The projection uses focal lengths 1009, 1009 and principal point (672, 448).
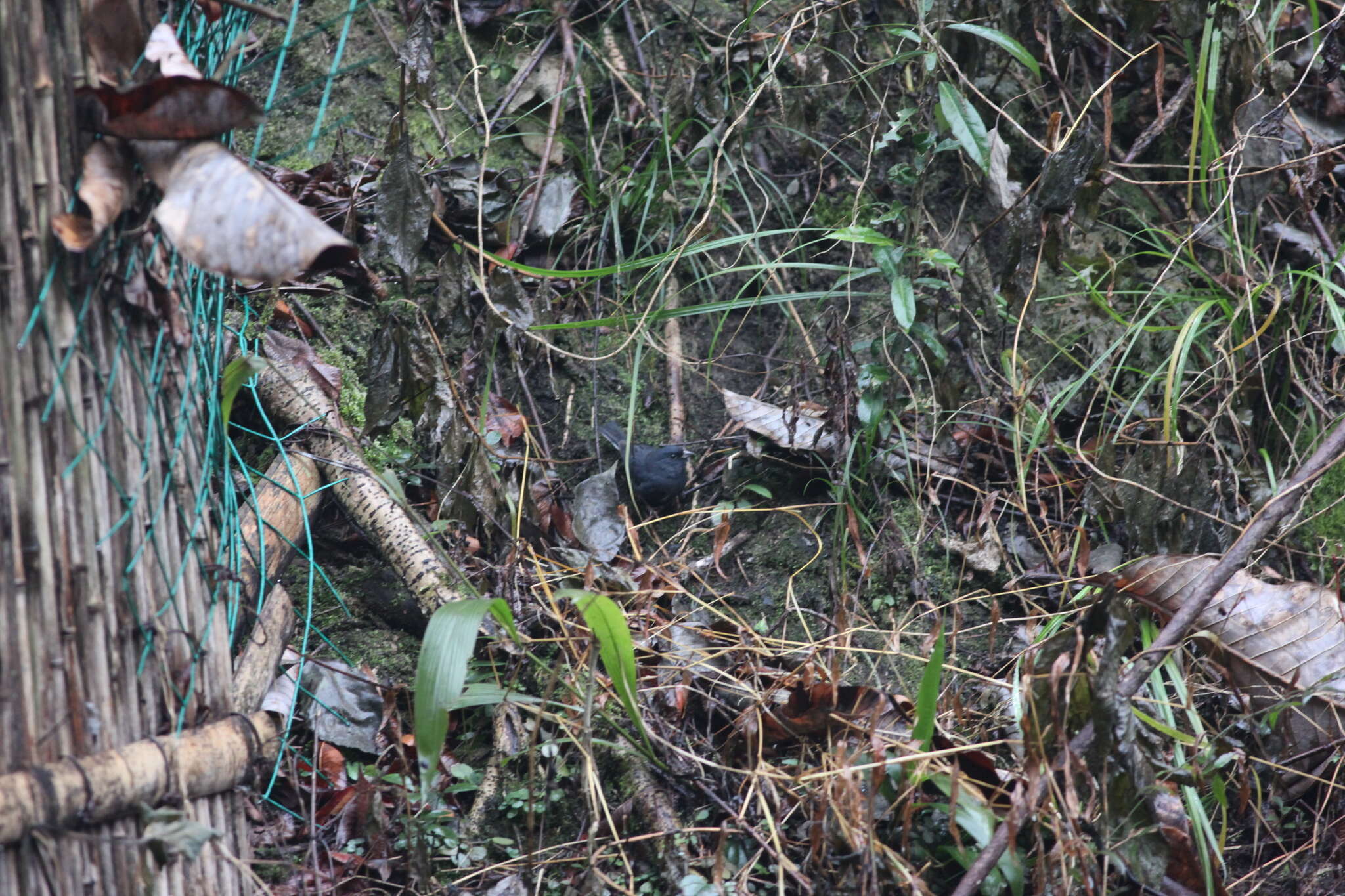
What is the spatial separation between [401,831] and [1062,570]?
4.59 feet

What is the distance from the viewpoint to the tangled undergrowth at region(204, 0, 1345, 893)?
5.24ft

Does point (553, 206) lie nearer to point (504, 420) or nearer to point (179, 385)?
point (504, 420)

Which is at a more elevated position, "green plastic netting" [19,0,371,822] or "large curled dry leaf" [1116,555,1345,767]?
"green plastic netting" [19,0,371,822]

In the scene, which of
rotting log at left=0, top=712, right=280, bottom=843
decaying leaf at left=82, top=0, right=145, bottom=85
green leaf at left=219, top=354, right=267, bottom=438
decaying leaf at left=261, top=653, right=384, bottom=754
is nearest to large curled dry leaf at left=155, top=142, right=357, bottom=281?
decaying leaf at left=82, top=0, right=145, bottom=85

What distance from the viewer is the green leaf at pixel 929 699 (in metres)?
1.48

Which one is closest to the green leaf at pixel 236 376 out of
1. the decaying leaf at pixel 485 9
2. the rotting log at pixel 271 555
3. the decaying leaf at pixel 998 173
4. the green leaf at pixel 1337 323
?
the rotting log at pixel 271 555

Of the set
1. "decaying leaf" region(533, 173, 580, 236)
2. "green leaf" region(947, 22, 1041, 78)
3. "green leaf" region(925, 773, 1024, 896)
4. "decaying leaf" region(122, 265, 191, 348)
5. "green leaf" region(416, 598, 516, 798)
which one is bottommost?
"green leaf" region(925, 773, 1024, 896)

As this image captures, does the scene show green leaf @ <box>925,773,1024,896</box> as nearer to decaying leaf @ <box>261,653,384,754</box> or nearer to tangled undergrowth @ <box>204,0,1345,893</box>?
tangled undergrowth @ <box>204,0,1345,893</box>

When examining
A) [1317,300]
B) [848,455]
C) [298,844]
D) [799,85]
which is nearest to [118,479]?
[298,844]

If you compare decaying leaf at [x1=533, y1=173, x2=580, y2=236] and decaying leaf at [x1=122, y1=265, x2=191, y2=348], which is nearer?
decaying leaf at [x1=122, y1=265, x2=191, y2=348]

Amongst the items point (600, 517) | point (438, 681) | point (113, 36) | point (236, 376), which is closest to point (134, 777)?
point (438, 681)

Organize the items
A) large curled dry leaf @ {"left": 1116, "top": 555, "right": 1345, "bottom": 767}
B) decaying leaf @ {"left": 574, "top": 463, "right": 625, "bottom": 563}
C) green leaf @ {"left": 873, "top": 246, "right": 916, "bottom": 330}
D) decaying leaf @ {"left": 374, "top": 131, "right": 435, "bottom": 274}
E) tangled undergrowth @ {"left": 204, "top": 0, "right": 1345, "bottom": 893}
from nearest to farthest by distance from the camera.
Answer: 1. tangled undergrowth @ {"left": 204, "top": 0, "right": 1345, "bottom": 893}
2. large curled dry leaf @ {"left": 1116, "top": 555, "right": 1345, "bottom": 767}
3. decaying leaf @ {"left": 374, "top": 131, "right": 435, "bottom": 274}
4. green leaf @ {"left": 873, "top": 246, "right": 916, "bottom": 330}
5. decaying leaf @ {"left": 574, "top": 463, "right": 625, "bottom": 563}

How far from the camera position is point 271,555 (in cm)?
183

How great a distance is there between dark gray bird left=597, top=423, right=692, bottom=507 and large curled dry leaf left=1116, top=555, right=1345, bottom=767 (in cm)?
94
